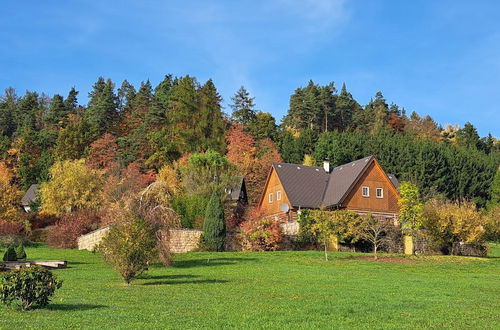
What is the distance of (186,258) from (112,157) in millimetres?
38294

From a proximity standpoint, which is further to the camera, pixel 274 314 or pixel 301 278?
pixel 301 278

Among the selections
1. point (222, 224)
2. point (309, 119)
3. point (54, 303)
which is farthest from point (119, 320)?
point (309, 119)

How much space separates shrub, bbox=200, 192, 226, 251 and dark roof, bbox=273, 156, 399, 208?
39.1 ft

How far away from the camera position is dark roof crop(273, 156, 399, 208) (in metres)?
48.2

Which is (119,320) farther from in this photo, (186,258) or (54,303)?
(186,258)

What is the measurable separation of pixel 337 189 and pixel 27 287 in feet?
125

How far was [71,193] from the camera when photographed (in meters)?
51.9

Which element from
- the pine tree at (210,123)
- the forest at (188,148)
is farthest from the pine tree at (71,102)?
the pine tree at (210,123)

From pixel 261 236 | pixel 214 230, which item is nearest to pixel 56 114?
pixel 214 230

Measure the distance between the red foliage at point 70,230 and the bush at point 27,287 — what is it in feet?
97.1

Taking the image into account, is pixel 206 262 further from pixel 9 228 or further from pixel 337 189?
pixel 9 228

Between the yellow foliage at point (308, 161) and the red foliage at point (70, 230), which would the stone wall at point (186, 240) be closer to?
the red foliage at point (70, 230)

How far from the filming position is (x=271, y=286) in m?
20.1

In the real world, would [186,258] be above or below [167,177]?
below
